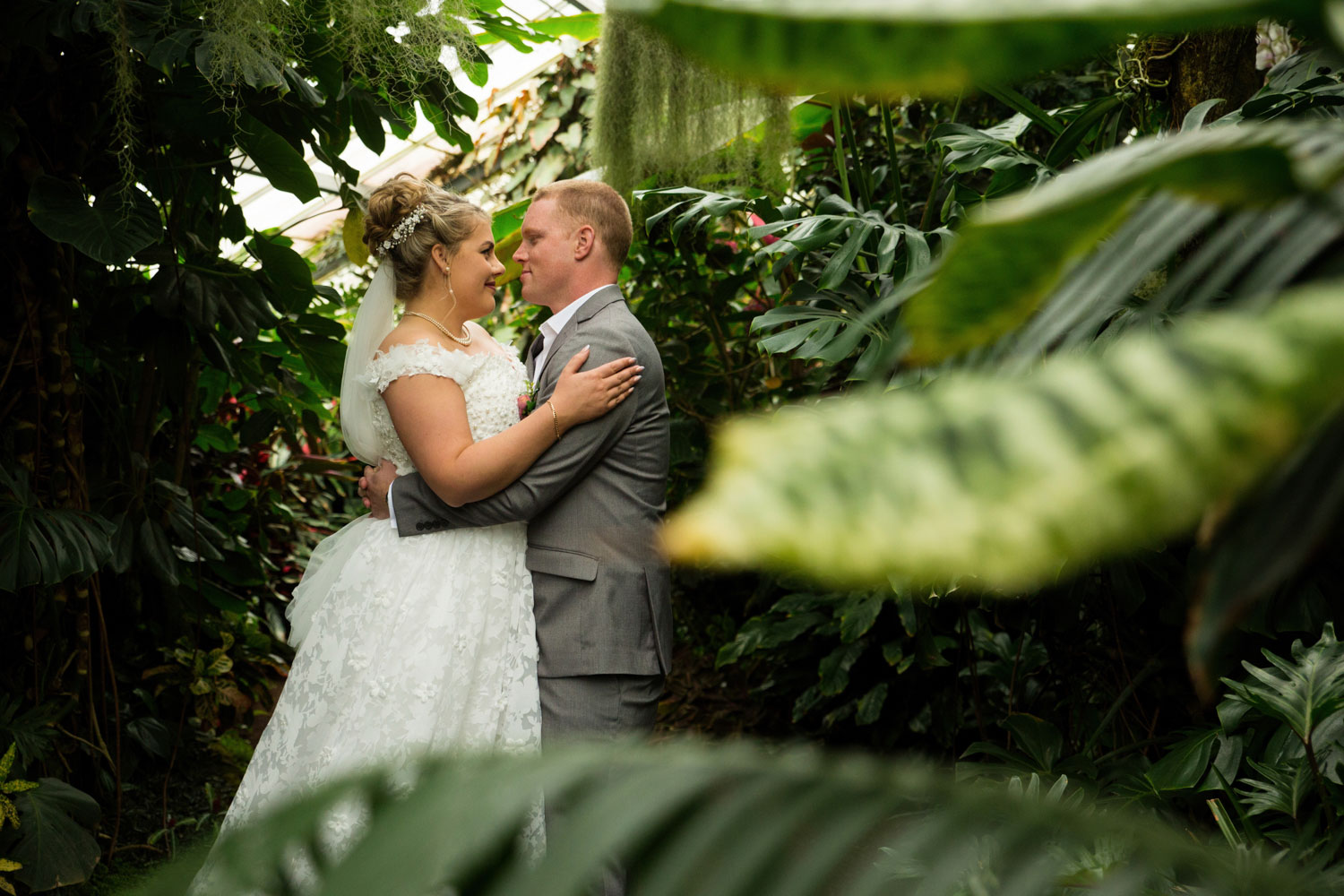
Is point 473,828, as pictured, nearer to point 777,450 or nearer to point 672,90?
point 777,450

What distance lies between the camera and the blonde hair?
8.17 ft

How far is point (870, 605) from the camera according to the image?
9.64 feet

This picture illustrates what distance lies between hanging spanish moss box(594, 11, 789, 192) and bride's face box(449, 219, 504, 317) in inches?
27.5

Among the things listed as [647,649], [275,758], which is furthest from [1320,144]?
[275,758]

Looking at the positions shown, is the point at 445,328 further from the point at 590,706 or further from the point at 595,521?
the point at 590,706

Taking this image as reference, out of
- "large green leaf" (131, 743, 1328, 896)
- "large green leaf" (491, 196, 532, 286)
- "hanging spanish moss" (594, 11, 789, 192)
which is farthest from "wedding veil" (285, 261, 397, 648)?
"large green leaf" (131, 743, 1328, 896)

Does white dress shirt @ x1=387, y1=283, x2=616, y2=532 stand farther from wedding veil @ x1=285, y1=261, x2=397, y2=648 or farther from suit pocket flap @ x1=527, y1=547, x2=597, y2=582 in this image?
suit pocket flap @ x1=527, y1=547, x2=597, y2=582

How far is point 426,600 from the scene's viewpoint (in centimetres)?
220

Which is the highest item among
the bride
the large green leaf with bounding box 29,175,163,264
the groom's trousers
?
the large green leaf with bounding box 29,175,163,264

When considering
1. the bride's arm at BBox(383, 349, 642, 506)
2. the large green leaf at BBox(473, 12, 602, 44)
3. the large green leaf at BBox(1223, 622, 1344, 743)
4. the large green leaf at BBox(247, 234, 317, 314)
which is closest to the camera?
the large green leaf at BBox(1223, 622, 1344, 743)

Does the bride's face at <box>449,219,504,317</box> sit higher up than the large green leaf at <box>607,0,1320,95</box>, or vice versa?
the large green leaf at <box>607,0,1320,95</box>

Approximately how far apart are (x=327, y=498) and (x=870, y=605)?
11.2 ft

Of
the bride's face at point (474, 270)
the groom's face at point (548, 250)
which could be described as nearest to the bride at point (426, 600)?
the bride's face at point (474, 270)

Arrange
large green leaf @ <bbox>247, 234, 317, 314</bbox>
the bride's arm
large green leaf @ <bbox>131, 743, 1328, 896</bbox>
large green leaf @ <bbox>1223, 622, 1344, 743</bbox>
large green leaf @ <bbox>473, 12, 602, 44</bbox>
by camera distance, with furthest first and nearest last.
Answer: large green leaf @ <bbox>473, 12, 602, 44</bbox>, large green leaf @ <bbox>247, 234, 317, 314</bbox>, the bride's arm, large green leaf @ <bbox>1223, 622, 1344, 743</bbox>, large green leaf @ <bbox>131, 743, 1328, 896</bbox>
